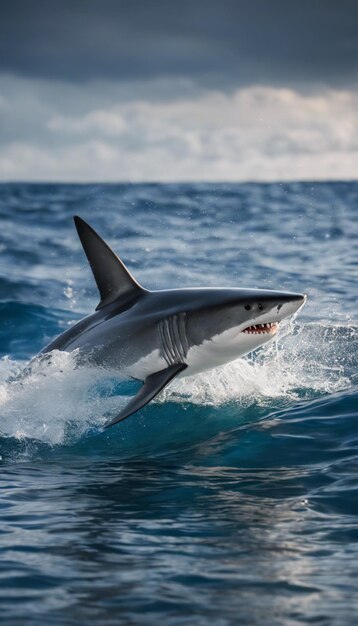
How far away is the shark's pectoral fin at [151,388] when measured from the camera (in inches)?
300

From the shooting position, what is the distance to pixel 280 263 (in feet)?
64.3

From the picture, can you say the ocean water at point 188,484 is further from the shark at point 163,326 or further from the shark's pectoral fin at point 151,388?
the shark's pectoral fin at point 151,388

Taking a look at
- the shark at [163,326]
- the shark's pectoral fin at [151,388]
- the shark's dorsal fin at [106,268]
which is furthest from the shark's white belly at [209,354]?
the shark's dorsal fin at [106,268]

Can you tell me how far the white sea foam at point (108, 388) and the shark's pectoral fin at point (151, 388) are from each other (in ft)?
2.27

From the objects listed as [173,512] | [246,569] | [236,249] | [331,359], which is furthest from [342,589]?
[236,249]

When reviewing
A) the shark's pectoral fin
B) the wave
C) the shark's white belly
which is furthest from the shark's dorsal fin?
the shark's pectoral fin

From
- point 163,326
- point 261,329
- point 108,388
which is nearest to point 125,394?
point 108,388

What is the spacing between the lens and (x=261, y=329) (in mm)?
7867

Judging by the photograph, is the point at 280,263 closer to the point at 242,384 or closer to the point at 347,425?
the point at 242,384

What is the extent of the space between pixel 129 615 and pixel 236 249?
682 inches

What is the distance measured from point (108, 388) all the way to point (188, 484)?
2083 millimetres

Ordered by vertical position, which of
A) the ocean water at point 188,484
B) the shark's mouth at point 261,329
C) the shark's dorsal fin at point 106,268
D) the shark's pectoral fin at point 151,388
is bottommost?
the ocean water at point 188,484

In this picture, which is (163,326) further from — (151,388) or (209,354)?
(151,388)

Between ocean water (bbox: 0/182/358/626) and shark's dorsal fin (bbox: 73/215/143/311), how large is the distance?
0.72 m
